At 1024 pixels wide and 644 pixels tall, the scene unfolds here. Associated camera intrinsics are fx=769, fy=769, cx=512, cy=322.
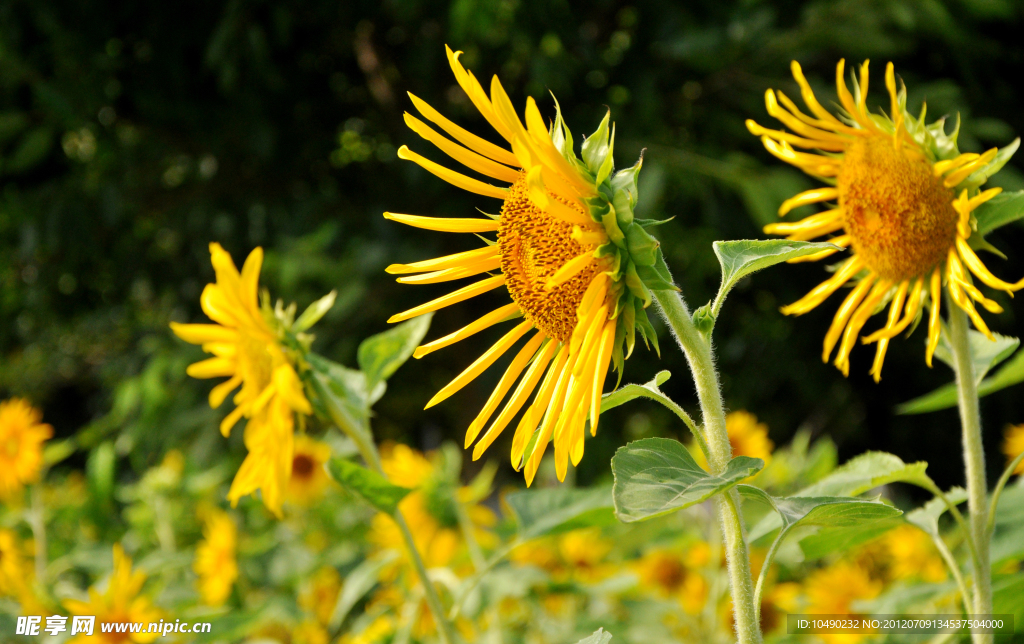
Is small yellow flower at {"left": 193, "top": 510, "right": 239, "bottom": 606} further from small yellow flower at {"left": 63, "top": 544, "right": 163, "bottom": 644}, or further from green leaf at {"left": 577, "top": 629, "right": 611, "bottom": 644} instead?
green leaf at {"left": 577, "top": 629, "right": 611, "bottom": 644}

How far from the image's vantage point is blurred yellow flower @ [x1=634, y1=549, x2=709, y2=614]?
1.28 metres

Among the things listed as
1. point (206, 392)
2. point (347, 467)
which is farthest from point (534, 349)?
point (206, 392)

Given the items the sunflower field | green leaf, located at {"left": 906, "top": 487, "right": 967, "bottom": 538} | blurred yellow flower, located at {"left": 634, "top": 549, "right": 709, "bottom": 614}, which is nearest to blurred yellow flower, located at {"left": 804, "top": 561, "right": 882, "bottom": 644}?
the sunflower field

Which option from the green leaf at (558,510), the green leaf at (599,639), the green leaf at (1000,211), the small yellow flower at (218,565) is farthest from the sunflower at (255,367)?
the small yellow flower at (218,565)

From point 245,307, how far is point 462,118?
76.6 inches

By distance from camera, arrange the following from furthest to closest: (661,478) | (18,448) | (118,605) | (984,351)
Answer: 1. (18,448)
2. (118,605)
3. (984,351)
4. (661,478)

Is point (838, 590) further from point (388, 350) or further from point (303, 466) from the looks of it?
point (303, 466)

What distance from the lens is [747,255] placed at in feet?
1.39

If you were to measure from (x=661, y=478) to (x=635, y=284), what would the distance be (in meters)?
0.10

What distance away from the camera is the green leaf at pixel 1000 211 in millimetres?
518

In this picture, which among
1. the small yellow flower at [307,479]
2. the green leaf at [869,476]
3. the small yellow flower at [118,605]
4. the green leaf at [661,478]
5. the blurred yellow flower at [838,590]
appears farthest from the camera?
the small yellow flower at [307,479]

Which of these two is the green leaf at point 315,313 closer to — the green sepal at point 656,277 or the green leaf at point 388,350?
the green leaf at point 388,350

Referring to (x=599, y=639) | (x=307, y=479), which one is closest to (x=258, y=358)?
(x=599, y=639)

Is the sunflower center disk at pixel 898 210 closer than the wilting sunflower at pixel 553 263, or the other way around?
the wilting sunflower at pixel 553 263
